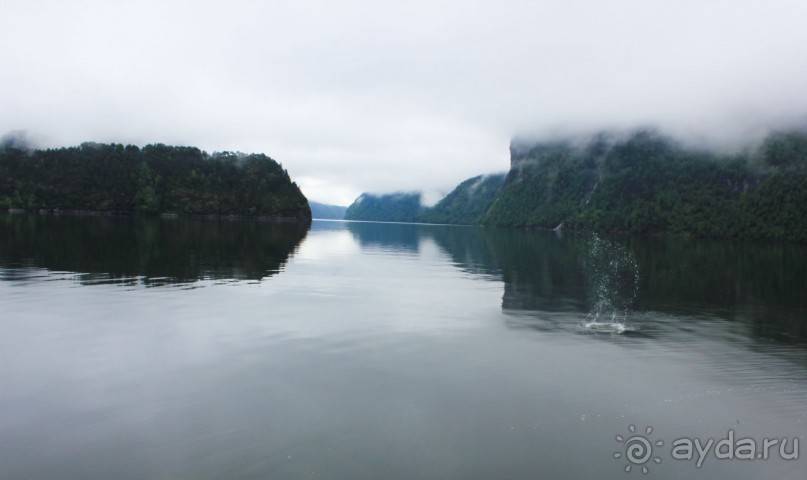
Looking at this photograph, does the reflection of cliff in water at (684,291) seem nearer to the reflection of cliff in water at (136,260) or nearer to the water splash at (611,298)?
the water splash at (611,298)

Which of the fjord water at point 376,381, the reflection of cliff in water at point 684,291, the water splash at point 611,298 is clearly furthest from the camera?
the reflection of cliff in water at point 684,291

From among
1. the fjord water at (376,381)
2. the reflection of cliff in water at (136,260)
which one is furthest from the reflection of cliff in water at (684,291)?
the reflection of cliff in water at (136,260)

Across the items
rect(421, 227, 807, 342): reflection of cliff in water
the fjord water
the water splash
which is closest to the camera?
the fjord water

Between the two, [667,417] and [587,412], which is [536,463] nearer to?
[587,412]

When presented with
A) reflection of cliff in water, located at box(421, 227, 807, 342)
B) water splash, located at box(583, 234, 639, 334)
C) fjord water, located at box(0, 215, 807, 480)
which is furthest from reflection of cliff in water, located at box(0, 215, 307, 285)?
water splash, located at box(583, 234, 639, 334)

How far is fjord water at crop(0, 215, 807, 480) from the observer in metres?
11.3

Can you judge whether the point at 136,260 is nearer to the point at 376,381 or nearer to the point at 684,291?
the point at 376,381

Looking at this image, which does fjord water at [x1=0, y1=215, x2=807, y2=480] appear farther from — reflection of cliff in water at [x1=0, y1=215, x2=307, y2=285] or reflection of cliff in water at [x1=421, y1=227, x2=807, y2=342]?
reflection of cliff in water at [x1=0, y1=215, x2=307, y2=285]

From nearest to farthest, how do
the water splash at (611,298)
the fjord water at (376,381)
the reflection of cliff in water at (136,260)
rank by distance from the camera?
the fjord water at (376,381) → the water splash at (611,298) → the reflection of cliff in water at (136,260)

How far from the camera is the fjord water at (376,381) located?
1127cm

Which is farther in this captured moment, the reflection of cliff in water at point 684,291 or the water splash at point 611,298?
the reflection of cliff in water at point 684,291

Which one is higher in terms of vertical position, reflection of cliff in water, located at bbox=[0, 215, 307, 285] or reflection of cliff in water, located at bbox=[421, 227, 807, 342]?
reflection of cliff in water, located at bbox=[0, 215, 307, 285]

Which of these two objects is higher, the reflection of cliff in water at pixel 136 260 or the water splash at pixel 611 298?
the reflection of cliff in water at pixel 136 260

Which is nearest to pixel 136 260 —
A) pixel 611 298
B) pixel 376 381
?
pixel 376 381
